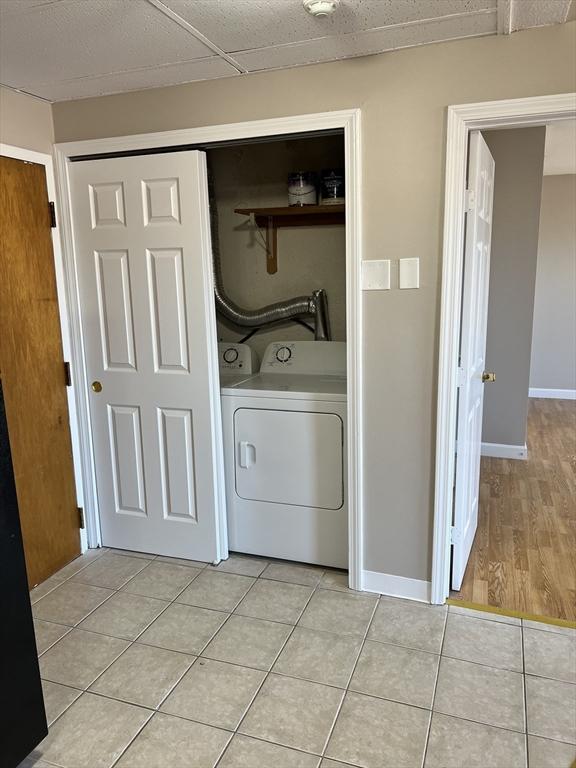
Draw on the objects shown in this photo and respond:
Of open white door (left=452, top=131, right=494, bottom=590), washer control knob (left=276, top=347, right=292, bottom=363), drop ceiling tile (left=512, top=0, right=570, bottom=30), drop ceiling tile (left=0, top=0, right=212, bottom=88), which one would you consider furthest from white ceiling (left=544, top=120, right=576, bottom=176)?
drop ceiling tile (left=0, top=0, right=212, bottom=88)

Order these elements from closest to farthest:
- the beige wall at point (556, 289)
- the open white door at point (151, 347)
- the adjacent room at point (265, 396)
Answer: the adjacent room at point (265, 396)
the open white door at point (151, 347)
the beige wall at point (556, 289)

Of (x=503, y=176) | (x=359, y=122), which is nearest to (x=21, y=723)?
(x=359, y=122)

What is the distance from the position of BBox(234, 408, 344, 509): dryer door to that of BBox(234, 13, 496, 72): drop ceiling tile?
1507 mm

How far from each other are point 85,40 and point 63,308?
1.27m

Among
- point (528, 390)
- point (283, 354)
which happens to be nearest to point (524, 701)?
point (283, 354)

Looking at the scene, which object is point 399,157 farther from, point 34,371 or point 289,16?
point 34,371

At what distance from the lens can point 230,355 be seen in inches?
134

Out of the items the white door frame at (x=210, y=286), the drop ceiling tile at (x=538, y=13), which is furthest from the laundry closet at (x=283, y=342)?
the drop ceiling tile at (x=538, y=13)

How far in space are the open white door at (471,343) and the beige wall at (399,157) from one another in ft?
0.47

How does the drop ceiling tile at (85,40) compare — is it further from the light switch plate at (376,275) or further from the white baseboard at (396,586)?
the white baseboard at (396,586)

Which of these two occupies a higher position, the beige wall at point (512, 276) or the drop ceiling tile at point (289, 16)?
the drop ceiling tile at point (289, 16)

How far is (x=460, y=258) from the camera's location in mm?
2299

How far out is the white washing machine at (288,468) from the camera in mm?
2775

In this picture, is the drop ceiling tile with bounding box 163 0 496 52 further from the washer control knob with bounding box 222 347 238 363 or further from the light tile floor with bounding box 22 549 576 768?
the light tile floor with bounding box 22 549 576 768
